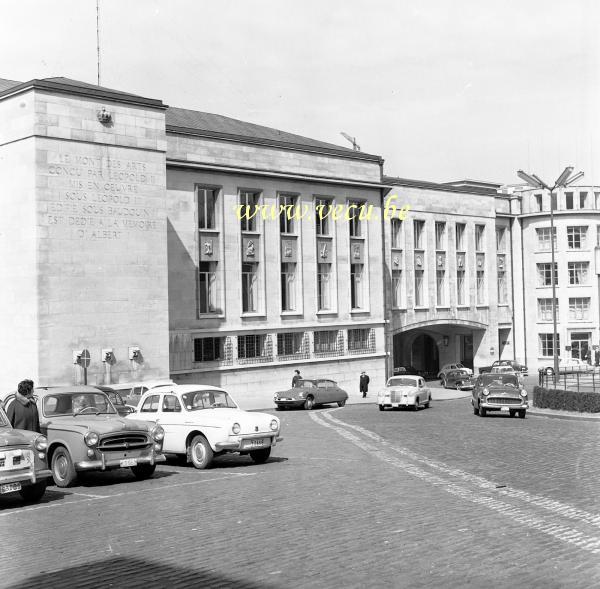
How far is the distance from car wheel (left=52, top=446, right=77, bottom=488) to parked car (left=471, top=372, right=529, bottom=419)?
732 inches

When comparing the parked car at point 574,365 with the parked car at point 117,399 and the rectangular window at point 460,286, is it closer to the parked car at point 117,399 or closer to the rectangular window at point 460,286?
the rectangular window at point 460,286

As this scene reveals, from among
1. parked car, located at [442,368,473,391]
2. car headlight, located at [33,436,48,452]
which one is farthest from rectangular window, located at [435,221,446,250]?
car headlight, located at [33,436,48,452]

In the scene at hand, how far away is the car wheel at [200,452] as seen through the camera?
656 inches

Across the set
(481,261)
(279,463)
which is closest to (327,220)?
(481,261)

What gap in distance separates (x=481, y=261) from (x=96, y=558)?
61948mm

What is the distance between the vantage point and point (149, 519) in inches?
458

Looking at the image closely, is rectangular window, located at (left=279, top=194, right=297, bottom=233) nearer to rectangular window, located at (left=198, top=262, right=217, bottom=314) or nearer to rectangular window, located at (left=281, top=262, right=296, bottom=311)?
rectangular window, located at (left=281, top=262, right=296, bottom=311)

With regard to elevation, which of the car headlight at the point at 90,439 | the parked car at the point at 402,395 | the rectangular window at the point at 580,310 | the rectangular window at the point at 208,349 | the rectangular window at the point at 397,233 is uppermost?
the rectangular window at the point at 397,233

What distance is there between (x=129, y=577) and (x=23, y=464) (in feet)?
15.6

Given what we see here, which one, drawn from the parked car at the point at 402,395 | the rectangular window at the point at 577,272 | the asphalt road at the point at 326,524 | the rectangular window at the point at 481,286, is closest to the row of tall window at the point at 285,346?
the parked car at the point at 402,395

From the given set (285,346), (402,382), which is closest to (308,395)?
(402,382)

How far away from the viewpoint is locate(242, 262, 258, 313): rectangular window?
4931cm

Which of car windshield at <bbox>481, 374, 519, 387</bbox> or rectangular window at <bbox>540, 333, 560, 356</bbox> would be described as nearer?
car windshield at <bbox>481, 374, 519, 387</bbox>

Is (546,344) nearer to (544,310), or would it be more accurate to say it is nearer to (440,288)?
(544,310)
